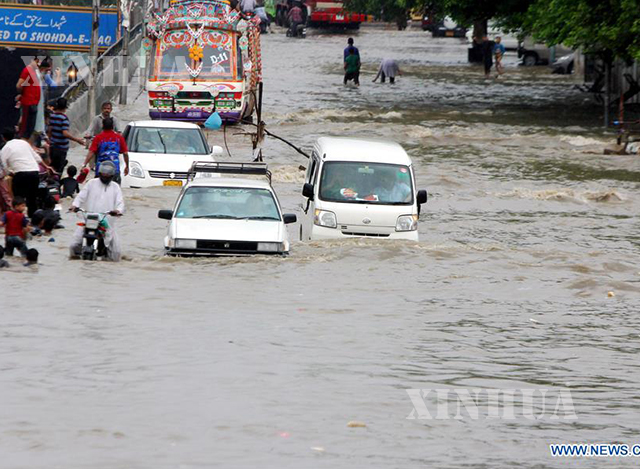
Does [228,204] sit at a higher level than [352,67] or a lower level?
higher

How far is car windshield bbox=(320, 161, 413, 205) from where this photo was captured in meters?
19.6

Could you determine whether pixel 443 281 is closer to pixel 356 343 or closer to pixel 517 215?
pixel 356 343

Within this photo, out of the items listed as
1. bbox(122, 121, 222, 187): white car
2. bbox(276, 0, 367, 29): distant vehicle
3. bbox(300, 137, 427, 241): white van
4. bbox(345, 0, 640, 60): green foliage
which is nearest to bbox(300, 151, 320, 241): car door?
bbox(300, 137, 427, 241): white van

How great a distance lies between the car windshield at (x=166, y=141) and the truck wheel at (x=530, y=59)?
47772mm

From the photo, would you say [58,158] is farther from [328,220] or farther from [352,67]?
[352,67]

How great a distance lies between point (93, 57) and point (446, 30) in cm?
6945

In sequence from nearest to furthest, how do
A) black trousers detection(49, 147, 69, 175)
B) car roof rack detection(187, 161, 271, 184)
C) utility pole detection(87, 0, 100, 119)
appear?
car roof rack detection(187, 161, 271, 184) → black trousers detection(49, 147, 69, 175) → utility pole detection(87, 0, 100, 119)

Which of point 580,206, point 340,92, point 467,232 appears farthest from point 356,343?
point 340,92

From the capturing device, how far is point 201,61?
3797cm

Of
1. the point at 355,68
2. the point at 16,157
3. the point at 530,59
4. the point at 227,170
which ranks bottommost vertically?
the point at 530,59

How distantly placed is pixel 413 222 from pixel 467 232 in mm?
2874

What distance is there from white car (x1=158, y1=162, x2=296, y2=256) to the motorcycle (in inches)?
30.8

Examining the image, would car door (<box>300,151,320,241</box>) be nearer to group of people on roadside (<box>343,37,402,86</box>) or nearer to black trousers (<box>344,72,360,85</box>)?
group of people on roadside (<box>343,37,402,86</box>)

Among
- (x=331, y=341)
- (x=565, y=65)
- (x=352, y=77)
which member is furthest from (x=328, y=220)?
(x=565, y=65)
